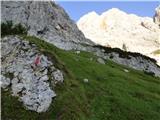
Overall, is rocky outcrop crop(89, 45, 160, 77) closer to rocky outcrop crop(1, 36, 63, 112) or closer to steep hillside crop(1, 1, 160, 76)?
steep hillside crop(1, 1, 160, 76)

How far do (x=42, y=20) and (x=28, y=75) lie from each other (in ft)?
174

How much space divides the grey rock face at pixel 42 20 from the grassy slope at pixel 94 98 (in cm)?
3445

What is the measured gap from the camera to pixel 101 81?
44.7 meters

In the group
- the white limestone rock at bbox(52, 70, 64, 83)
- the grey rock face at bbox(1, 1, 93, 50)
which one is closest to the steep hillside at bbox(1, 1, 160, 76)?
the grey rock face at bbox(1, 1, 93, 50)

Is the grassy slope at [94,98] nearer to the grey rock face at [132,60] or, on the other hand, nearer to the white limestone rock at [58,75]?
the white limestone rock at [58,75]

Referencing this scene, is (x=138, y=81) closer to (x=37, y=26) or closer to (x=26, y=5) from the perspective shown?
(x=37, y=26)

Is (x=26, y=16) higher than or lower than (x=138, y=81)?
higher

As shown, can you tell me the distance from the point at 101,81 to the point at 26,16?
48655 millimetres

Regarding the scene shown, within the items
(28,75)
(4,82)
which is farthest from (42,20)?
(4,82)

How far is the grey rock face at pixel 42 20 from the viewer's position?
279ft

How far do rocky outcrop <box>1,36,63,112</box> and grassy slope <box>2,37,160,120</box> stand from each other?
75 cm

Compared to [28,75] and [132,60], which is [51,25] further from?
[28,75]

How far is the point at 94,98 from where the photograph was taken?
39531 mm

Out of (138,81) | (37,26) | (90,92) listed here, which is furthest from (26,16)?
(90,92)
